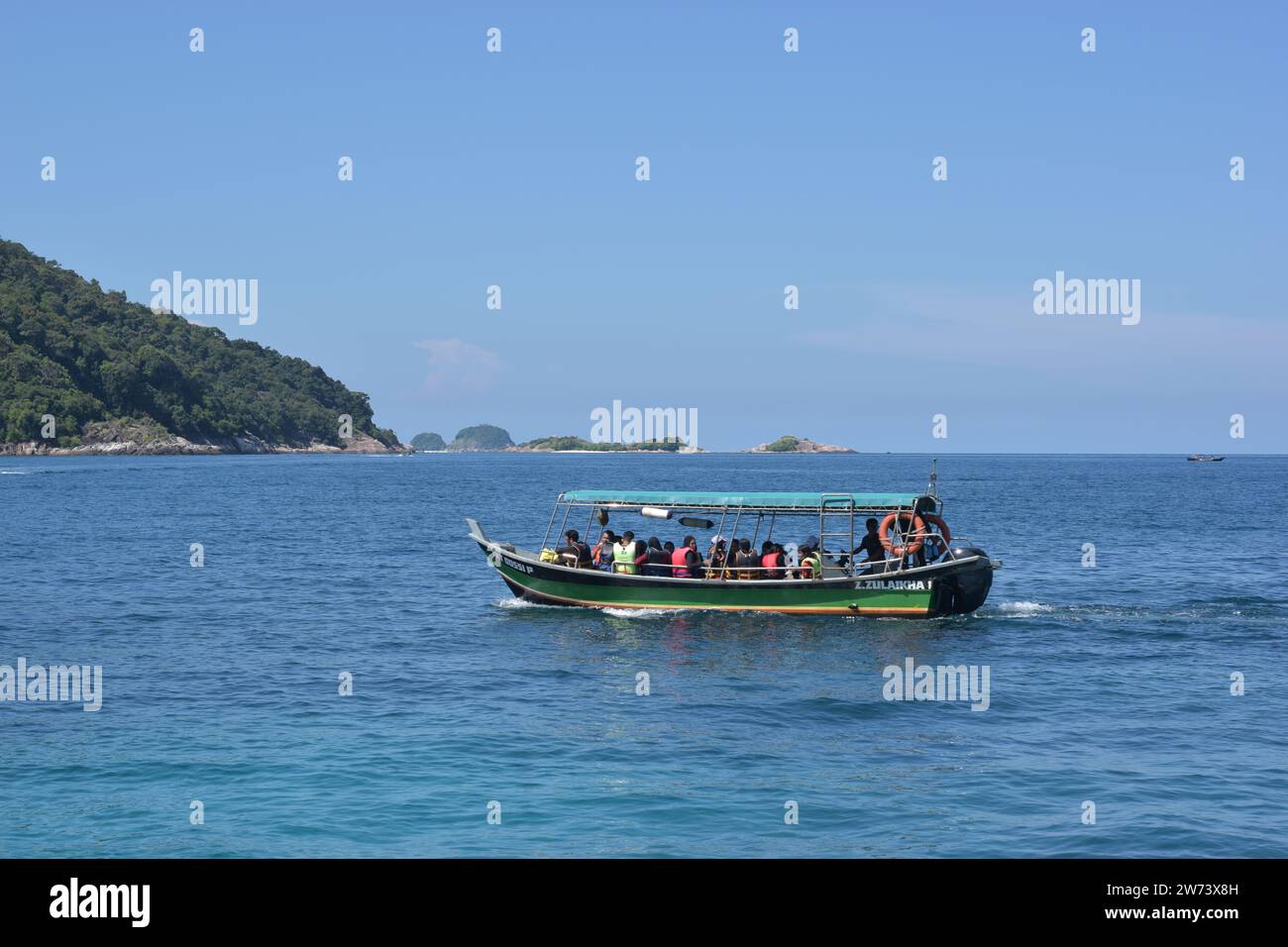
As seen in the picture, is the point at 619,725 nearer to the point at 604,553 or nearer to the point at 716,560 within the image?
the point at 716,560

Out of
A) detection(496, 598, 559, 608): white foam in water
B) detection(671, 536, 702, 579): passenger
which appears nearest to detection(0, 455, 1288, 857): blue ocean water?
detection(496, 598, 559, 608): white foam in water

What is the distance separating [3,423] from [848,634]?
581 ft

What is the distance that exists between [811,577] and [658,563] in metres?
4.39

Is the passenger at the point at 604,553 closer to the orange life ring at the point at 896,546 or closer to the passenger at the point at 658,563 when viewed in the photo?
the passenger at the point at 658,563

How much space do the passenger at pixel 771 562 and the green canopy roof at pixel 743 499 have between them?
133 cm

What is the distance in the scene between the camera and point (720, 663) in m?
26.8

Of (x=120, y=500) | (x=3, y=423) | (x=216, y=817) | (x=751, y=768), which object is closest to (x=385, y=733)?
(x=216, y=817)

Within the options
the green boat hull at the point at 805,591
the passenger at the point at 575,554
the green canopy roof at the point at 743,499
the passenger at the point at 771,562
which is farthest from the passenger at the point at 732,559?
the passenger at the point at 575,554

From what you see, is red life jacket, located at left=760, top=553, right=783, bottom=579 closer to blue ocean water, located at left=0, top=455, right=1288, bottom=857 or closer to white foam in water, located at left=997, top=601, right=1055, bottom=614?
blue ocean water, located at left=0, top=455, right=1288, bottom=857

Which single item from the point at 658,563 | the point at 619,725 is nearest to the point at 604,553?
the point at 658,563

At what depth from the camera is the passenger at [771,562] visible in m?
32.6

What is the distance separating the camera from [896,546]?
33.4m

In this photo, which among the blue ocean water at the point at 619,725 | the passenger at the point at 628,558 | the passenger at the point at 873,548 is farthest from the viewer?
the passenger at the point at 628,558

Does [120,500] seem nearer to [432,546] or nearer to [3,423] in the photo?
[432,546]
